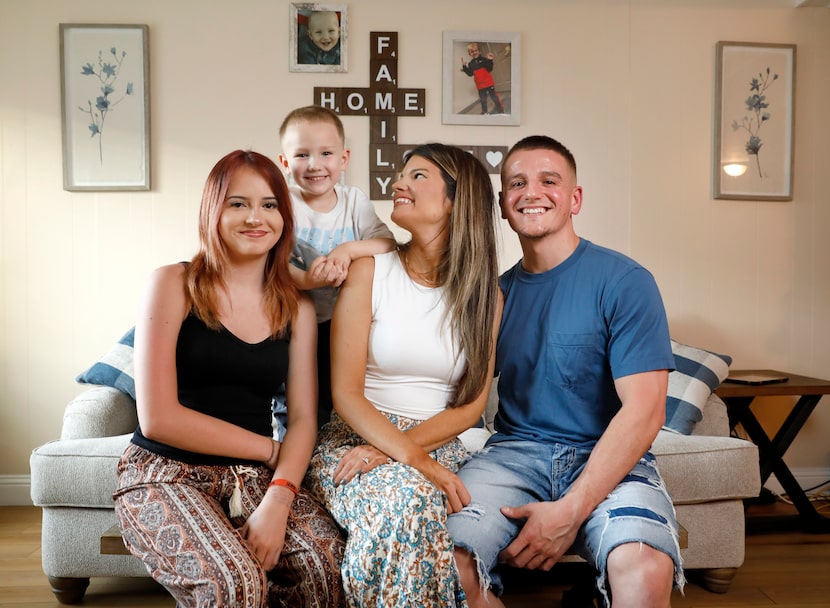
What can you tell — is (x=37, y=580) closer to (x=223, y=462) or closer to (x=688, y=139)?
(x=223, y=462)

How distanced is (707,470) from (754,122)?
1899 millimetres

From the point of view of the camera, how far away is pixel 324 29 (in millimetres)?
3168

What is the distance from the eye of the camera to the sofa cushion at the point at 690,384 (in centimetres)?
256

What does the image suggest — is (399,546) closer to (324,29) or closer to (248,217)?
(248,217)

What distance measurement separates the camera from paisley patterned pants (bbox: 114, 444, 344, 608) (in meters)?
1.37

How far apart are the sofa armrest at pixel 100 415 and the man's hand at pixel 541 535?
1.55 meters

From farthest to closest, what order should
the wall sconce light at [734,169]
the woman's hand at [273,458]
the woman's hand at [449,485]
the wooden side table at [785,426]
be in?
the wall sconce light at [734,169]
the wooden side table at [785,426]
the woman's hand at [273,458]
the woman's hand at [449,485]

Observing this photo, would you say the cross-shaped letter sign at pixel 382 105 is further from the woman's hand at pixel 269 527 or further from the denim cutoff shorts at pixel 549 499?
the woman's hand at pixel 269 527

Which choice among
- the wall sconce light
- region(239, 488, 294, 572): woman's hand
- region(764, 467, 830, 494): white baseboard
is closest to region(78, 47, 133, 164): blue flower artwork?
region(239, 488, 294, 572): woman's hand

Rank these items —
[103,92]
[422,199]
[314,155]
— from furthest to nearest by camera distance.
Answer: [103,92] < [314,155] < [422,199]

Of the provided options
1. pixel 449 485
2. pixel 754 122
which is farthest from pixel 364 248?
pixel 754 122

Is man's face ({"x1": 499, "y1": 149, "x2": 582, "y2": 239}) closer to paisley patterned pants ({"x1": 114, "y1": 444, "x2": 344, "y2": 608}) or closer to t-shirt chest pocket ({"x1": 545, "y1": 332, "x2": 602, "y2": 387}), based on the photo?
t-shirt chest pocket ({"x1": 545, "y1": 332, "x2": 602, "y2": 387})

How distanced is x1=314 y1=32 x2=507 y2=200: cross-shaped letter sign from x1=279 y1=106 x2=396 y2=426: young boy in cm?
105

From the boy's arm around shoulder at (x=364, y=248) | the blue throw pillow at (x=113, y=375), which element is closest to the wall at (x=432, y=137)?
the blue throw pillow at (x=113, y=375)
